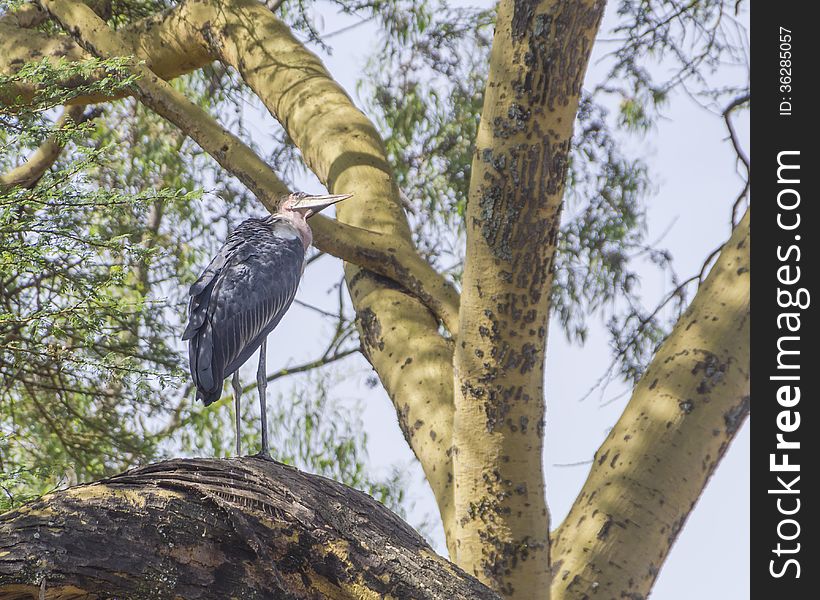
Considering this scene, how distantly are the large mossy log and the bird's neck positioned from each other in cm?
118

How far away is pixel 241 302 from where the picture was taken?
2.92 metres

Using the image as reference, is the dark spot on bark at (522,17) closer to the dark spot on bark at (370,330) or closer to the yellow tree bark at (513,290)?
the yellow tree bark at (513,290)

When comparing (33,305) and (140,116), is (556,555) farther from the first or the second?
(140,116)

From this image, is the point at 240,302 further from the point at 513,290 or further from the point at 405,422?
the point at 405,422

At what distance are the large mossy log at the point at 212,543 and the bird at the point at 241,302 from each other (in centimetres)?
46

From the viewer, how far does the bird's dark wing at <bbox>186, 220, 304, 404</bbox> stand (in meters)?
2.82

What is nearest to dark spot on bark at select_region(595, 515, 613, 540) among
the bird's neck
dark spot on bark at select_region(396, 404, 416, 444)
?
dark spot on bark at select_region(396, 404, 416, 444)

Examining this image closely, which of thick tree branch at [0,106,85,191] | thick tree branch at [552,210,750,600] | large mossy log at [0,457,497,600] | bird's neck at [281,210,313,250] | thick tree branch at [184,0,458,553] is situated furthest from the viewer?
thick tree branch at [0,106,85,191]

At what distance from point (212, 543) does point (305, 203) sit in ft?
5.03

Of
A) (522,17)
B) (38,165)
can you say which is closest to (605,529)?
(522,17)

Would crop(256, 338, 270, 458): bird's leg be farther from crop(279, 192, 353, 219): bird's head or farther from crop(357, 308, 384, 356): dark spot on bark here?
crop(357, 308, 384, 356): dark spot on bark

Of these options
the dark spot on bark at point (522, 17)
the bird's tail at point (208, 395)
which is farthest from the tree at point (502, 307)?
the bird's tail at point (208, 395)

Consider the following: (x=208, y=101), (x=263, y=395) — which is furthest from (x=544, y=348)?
(x=208, y=101)

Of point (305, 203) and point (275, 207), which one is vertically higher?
point (275, 207)
